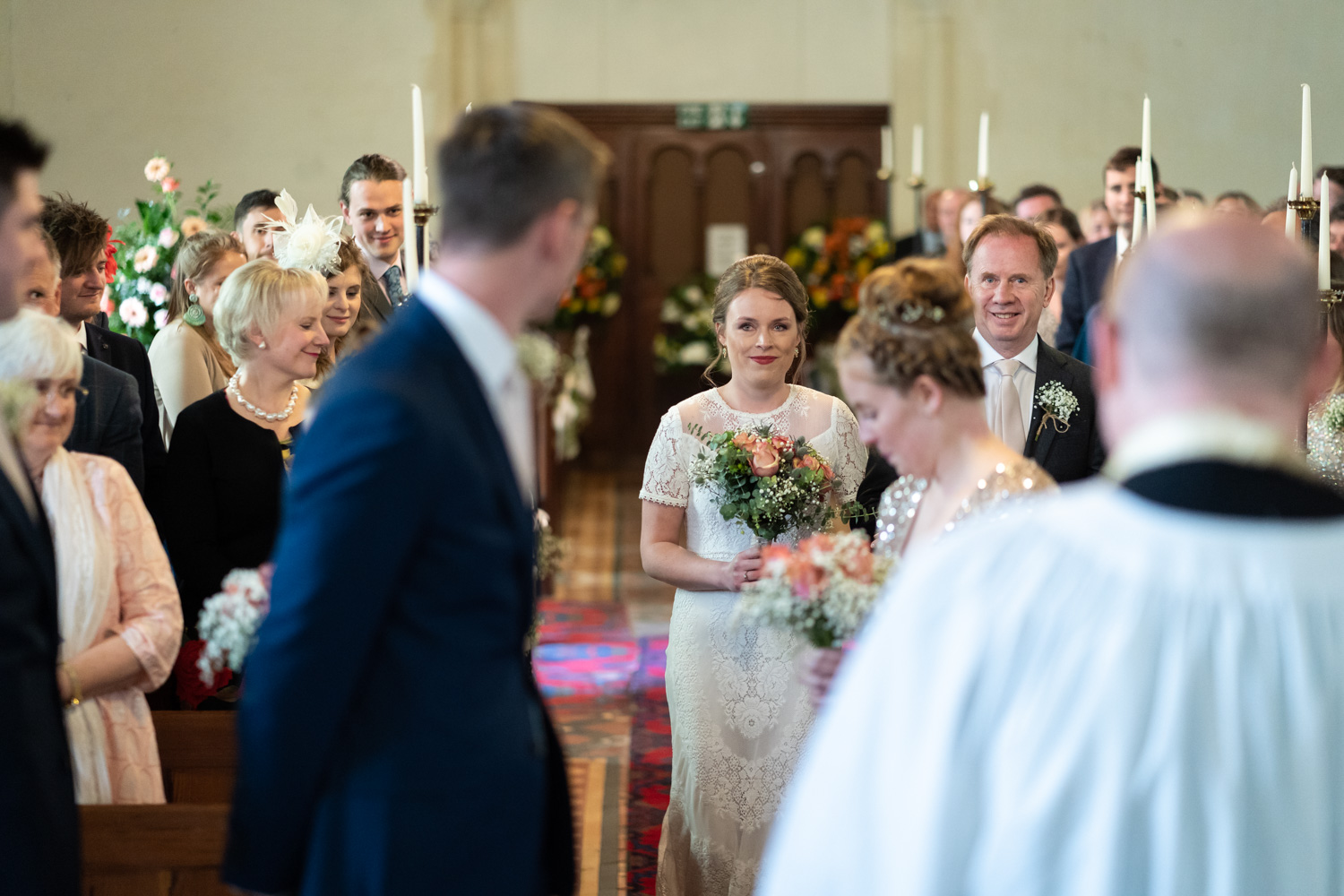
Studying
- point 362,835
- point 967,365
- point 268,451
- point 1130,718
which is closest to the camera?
point 1130,718

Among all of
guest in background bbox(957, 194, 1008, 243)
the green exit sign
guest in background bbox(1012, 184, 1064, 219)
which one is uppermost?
the green exit sign

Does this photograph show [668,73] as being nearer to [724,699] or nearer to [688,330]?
[688,330]

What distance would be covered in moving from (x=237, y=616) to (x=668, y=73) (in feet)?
30.9

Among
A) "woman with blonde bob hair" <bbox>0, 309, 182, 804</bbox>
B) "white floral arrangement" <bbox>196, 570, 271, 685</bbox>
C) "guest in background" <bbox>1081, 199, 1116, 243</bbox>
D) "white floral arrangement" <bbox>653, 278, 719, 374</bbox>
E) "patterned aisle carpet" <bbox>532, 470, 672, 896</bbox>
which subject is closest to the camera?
"white floral arrangement" <bbox>196, 570, 271, 685</bbox>

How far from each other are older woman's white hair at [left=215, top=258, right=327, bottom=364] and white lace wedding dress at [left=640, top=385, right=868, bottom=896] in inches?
39.8

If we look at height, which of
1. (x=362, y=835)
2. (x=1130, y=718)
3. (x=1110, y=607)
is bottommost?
(x=362, y=835)

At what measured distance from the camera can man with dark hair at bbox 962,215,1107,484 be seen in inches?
134

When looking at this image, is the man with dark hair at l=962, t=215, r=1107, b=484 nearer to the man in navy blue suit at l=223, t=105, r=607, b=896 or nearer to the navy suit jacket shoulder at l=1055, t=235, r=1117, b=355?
the man in navy blue suit at l=223, t=105, r=607, b=896

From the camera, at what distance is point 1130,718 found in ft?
4.25

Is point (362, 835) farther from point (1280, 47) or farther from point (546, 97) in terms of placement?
point (1280, 47)

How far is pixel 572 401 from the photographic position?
980 cm

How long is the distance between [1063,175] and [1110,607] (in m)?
10.0

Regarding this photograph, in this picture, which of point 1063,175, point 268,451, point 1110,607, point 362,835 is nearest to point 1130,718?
point 1110,607

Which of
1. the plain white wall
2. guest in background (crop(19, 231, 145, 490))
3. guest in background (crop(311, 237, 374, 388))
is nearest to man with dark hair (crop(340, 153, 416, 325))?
guest in background (crop(311, 237, 374, 388))
